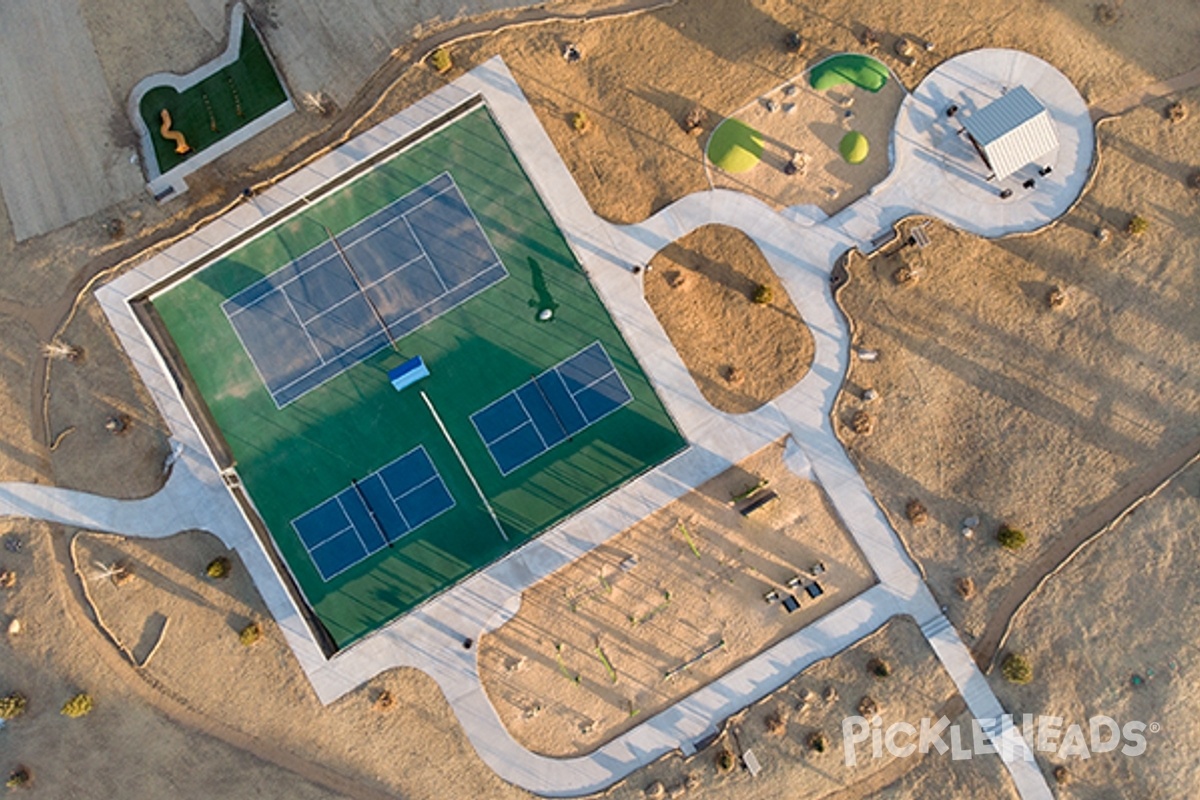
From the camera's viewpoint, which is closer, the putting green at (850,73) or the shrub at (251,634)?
the putting green at (850,73)

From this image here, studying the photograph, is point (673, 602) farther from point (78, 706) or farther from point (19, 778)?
point (19, 778)

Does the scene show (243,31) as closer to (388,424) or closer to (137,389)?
(137,389)

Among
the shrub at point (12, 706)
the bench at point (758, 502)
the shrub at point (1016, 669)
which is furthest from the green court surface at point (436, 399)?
the shrub at point (1016, 669)

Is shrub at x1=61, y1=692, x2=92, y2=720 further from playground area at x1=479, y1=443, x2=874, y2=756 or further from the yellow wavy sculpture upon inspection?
the yellow wavy sculpture

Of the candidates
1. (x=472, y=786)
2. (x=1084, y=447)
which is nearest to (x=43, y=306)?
(x=472, y=786)

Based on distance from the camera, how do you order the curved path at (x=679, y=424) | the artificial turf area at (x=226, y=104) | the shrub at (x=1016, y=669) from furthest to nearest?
1. the artificial turf area at (x=226, y=104)
2. the curved path at (x=679, y=424)
3. the shrub at (x=1016, y=669)

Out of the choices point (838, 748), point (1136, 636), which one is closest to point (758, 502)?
point (838, 748)

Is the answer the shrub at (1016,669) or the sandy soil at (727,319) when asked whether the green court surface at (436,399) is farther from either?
the shrub at (1016,669)
